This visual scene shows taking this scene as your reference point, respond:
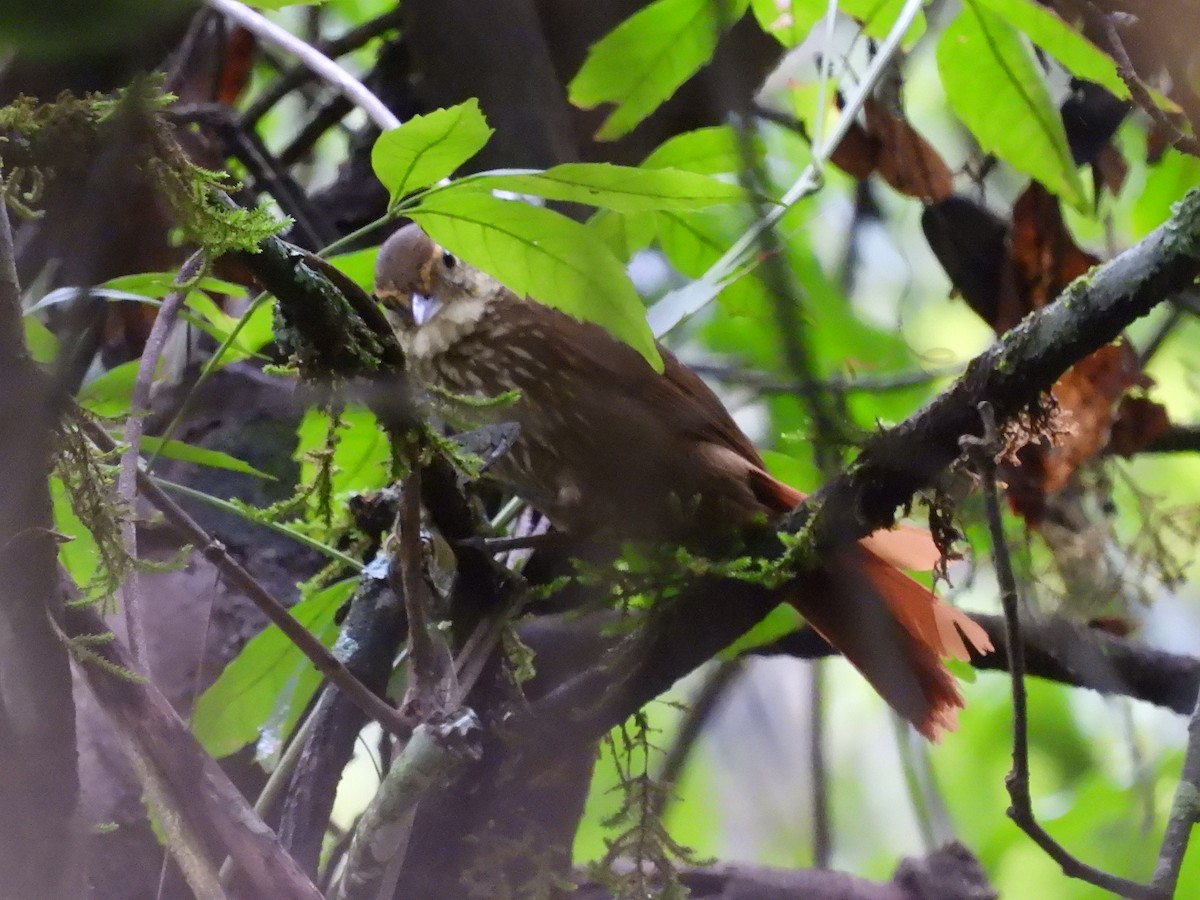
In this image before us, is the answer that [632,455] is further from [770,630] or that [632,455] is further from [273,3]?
[273,3]

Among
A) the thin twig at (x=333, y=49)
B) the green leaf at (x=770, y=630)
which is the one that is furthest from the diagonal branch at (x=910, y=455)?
the thin twig at (x=333, y=49)

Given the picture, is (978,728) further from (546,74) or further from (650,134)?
(546,74)

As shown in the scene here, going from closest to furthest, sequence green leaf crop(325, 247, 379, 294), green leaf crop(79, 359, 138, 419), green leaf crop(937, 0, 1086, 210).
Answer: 1. green leaf crop(79, 359, 138, 419)
2. green leaf crop(937, 0, 1086, 210)
3. green leaf crop(325, 247, 379, 294)

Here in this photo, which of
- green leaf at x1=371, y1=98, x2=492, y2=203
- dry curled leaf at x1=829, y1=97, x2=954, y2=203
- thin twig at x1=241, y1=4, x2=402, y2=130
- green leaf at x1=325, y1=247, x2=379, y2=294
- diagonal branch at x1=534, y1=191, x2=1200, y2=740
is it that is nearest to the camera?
green leaf at x1=371, y1=98, x2=492, y2=203

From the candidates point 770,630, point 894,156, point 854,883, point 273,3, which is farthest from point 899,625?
point 273,3

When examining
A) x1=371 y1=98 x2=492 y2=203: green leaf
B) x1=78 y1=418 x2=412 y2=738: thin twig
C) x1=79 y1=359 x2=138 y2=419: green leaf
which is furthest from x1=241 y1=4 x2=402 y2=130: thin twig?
x1=371 y1=98 x2=492 y2=203: green leaf

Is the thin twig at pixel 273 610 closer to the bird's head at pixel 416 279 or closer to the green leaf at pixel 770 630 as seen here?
the green leaf at pixel 770 630

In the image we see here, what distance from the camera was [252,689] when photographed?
1.38 metres

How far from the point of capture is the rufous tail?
148 cm

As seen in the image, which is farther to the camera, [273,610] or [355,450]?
[355,450]

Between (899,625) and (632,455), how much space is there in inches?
16.6

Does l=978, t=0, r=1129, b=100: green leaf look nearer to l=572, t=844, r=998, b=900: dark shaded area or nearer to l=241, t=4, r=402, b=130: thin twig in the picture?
l=572, t=844, r=998, b=900: dark shaded area

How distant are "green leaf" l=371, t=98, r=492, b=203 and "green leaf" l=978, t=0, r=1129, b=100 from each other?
0.73 m

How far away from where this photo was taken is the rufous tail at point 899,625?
58.2 inches
